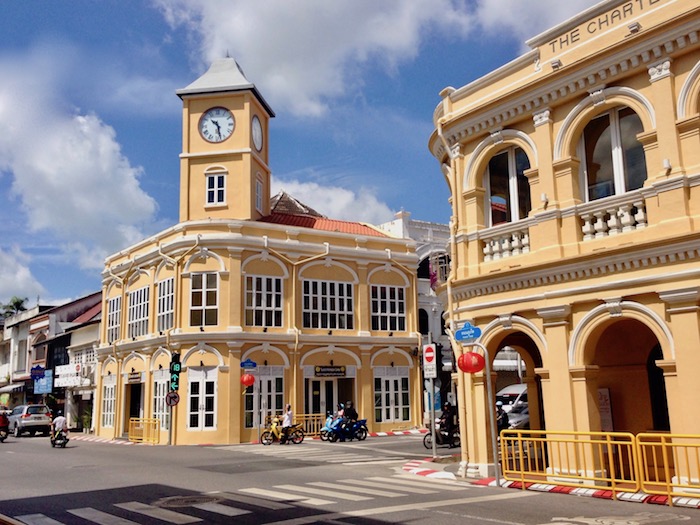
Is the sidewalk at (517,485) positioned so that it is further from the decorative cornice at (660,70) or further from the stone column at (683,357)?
the decorative cornice at (660,70)

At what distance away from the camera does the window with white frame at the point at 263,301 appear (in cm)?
3059

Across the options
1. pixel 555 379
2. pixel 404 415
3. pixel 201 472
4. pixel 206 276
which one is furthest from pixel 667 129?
pixel 404 415

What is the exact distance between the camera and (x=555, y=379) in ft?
43.7

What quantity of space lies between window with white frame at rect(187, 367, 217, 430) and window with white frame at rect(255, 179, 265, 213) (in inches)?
341

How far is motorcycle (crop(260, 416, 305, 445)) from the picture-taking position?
27.2 metres

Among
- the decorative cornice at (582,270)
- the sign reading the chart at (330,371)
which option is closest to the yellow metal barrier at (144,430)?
the sign reading the chart at (330,371)

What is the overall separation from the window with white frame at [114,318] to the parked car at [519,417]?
19678 mm

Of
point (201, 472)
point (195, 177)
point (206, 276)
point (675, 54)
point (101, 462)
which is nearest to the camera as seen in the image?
point (675, 54)

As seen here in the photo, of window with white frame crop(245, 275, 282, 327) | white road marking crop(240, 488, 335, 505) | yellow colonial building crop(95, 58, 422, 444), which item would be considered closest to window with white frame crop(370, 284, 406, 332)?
yellow colonial building crop(95, 58, 422, 444)

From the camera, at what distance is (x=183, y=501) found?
12203 mm

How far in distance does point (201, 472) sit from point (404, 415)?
18481 mm

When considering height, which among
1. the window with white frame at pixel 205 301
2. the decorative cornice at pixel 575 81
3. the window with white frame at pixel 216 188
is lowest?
the window with white frame at pixel 205 301

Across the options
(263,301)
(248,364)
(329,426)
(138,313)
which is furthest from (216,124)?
(329,426)

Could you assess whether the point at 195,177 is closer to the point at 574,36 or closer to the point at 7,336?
the point at 574,36
